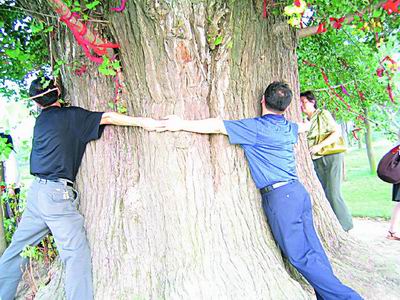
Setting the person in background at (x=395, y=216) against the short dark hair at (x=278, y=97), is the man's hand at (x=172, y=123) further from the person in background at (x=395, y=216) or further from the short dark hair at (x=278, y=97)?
the person in background at (x=395, y=216)

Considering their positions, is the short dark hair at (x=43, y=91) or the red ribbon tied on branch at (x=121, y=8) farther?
the short dark hair at (x=43, y=91)

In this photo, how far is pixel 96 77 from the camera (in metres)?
3.40

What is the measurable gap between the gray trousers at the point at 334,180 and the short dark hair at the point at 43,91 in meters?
3.35

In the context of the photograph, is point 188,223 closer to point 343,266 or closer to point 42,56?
point 343,266

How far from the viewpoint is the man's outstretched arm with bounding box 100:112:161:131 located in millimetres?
3178

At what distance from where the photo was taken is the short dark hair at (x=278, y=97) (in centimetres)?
331

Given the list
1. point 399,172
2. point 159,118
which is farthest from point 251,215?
point 399,172

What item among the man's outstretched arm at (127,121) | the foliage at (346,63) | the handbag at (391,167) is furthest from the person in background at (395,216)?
the man's outstretched arm at (127,121)

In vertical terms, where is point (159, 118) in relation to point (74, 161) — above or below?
above

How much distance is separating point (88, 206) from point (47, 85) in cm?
111

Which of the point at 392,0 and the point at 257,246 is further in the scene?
the point at 257,246

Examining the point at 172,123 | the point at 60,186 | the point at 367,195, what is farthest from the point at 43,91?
the point at 367,195

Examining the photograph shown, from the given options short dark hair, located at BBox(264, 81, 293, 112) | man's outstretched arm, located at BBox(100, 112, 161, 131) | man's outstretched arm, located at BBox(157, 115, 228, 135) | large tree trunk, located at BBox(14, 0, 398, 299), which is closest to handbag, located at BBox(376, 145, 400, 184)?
large tree trunk, located at BBox(14, 0, 398, 299)

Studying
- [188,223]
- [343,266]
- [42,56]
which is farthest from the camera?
[42,56]
